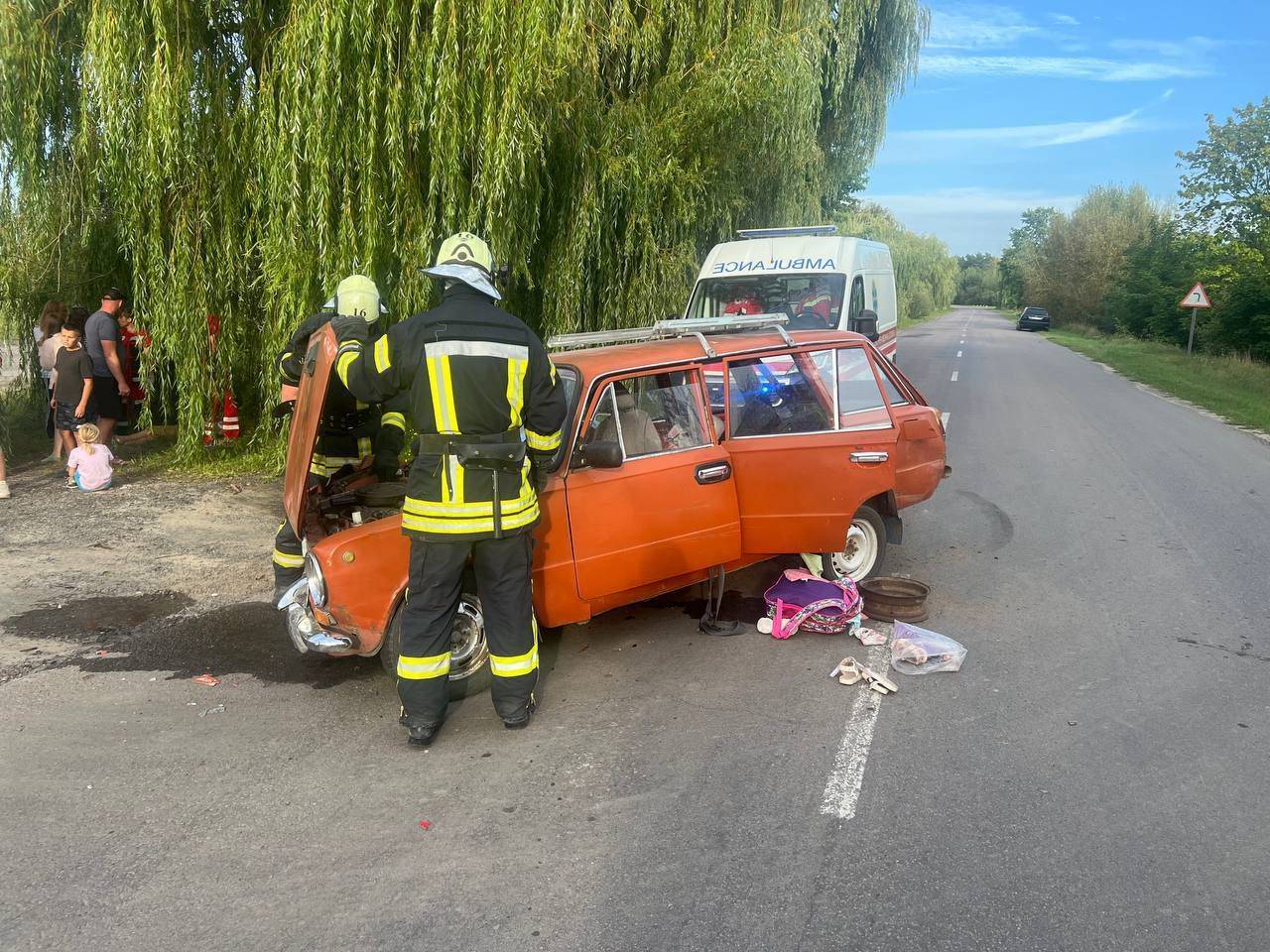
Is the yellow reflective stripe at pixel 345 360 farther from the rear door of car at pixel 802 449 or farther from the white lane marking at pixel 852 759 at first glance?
the white lane marking at pixel 852 759

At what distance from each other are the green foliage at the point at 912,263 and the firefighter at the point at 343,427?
6039cm

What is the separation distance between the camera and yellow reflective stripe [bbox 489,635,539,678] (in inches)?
161

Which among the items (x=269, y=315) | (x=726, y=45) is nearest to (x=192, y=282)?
(x=269, y=315)

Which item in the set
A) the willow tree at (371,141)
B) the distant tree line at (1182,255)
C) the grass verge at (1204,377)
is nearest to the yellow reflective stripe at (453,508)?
the willow tree at (371,141)

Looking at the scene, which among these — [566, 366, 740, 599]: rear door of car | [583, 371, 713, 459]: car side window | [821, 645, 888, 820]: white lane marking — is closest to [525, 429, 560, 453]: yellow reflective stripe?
[566, 366, 740, 599]: rear door of car

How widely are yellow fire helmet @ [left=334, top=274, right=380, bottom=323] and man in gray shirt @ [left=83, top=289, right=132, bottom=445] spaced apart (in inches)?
215

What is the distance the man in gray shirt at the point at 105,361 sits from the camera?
9.23 meters

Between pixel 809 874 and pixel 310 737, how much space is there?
7.25 ft

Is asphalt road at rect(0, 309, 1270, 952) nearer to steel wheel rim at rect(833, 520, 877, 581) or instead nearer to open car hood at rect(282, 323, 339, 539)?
steel wheel rim at rect(833, 520, 877, 581)

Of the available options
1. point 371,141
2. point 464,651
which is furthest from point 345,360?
point 371,141

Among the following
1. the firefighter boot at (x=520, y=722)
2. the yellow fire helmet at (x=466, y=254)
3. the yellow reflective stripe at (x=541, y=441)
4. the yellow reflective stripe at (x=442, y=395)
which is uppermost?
the yellow fire helmet at (x=466, y=254)

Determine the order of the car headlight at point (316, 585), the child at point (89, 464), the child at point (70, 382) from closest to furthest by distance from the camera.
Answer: the car headlight at point (316, 585) → the child at point (89, 464) → the child at point (70, 382)

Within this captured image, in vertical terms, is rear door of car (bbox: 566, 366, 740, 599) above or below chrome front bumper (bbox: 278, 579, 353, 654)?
above

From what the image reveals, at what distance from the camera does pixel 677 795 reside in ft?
11.7
